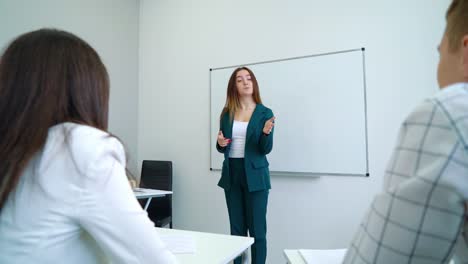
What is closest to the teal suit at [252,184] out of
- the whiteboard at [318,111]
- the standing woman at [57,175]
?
the whiteboard at [318,111]

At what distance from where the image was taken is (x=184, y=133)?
335 cm

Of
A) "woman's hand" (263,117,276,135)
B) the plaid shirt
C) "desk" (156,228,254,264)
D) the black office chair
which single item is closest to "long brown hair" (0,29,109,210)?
"desk" (156,228,254,264)

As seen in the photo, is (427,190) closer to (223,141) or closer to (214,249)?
(214,249)

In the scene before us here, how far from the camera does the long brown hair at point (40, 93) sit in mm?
611

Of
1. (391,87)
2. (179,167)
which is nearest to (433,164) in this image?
(391,87)

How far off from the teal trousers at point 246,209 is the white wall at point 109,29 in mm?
1811

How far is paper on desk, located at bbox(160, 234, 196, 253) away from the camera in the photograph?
1.00m

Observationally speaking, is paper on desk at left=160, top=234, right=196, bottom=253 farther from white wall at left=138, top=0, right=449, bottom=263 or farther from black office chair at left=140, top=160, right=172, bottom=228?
white wall at left=138, top=0, right=449, bottom=263

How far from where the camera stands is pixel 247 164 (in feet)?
6.66

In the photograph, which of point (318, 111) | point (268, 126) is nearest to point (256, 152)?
point (268, 126)

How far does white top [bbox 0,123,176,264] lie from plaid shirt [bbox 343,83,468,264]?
48cm

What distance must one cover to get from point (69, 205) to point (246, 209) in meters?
1.62

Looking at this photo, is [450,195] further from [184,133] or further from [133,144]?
[133,144]

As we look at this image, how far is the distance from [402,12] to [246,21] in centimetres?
147
